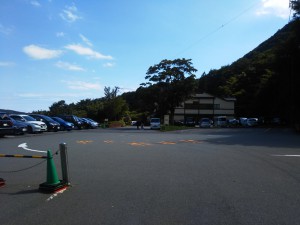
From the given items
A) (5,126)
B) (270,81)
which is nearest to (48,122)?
(5,126)

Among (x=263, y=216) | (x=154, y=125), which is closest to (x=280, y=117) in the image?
(x=154, y=125)

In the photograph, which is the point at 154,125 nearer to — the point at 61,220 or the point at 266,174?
the point at 266,174

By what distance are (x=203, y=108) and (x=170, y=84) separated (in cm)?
2034

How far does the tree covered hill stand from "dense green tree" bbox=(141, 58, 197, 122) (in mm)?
14687

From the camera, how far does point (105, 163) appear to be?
39.9 feet

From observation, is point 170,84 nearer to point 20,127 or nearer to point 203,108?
point 203,108

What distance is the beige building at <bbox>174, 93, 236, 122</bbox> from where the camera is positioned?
287 ft

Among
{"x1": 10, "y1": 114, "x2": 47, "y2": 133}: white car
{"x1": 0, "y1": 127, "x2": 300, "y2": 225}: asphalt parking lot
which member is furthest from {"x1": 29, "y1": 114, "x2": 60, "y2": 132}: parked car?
{"x1": 0, "y1": 127, "x2": 300, "y2": 225}: asphalt parking lot

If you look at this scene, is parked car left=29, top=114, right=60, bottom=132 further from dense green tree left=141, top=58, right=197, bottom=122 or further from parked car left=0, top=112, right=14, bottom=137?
dense green tree left=141, top=58, right=197, bottom=122

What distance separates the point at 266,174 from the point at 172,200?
3945 millimetres

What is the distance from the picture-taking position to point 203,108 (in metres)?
87.8

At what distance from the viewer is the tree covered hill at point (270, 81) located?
45.5 m

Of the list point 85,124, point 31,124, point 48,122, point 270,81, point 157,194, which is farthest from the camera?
point 270,81

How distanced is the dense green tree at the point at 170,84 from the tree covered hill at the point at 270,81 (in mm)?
14687
